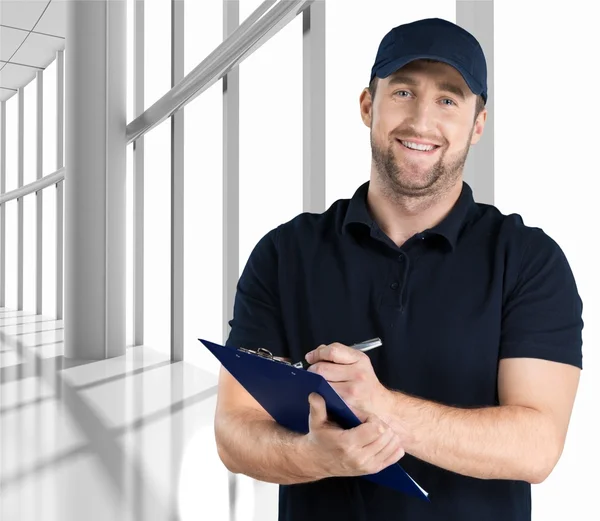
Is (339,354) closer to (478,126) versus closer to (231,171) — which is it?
(478,126)

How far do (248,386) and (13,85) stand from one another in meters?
11.4

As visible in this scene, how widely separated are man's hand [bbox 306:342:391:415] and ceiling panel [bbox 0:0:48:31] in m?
7.75

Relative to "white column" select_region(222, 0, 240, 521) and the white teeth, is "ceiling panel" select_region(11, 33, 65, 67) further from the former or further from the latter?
the white teeth

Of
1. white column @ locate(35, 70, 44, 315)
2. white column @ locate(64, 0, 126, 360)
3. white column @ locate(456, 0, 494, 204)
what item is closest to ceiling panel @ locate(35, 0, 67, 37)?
white column @ locate(64, 0, 126, 360)

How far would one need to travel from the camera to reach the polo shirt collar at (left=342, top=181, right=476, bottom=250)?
3.82 ft

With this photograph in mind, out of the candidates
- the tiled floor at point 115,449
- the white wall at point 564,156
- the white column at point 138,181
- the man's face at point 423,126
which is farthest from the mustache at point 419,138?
the white column at point 138,181

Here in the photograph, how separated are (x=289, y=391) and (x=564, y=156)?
149 cm

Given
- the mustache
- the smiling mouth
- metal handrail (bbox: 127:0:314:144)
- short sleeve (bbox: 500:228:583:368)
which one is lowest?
short sleeve (bbox: 500:228:583:368)

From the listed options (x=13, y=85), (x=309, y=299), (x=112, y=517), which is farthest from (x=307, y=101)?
(x=13, y=85)

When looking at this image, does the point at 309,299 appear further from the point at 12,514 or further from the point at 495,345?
the point at 12,514

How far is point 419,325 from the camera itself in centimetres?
112

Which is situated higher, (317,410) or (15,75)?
(15,75)

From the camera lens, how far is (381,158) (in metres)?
1.22

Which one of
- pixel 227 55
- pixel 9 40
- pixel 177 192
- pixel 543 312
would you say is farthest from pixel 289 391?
pixel 9 40
